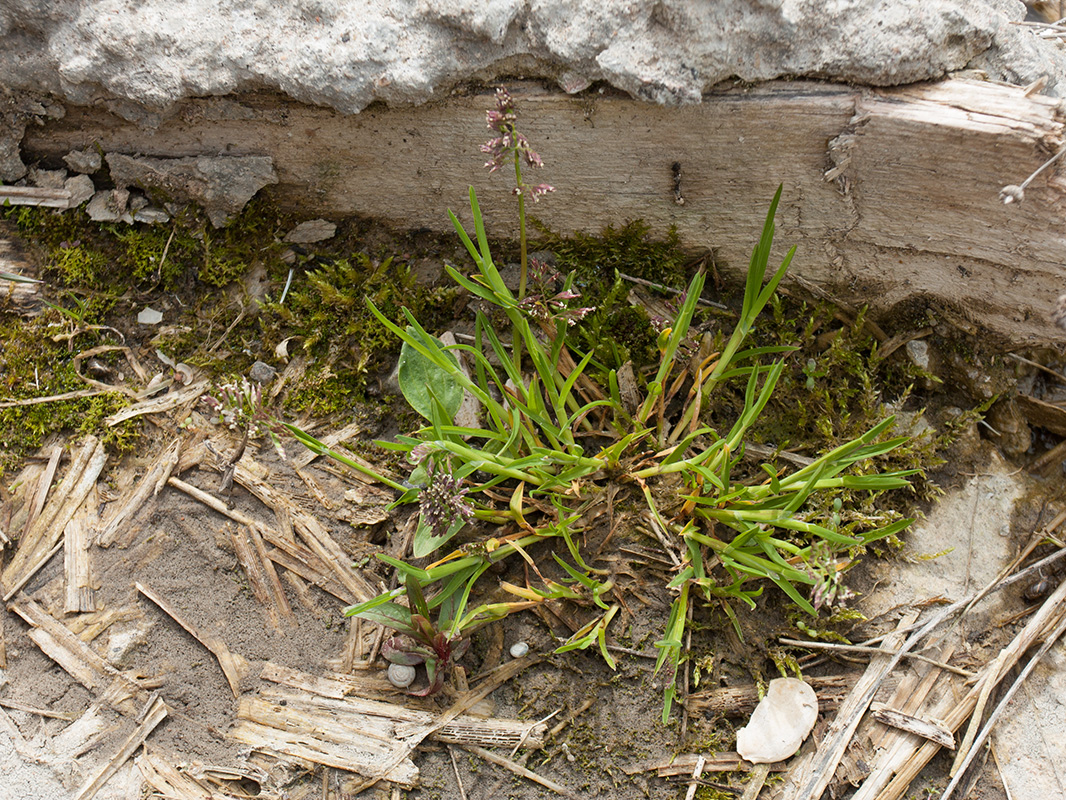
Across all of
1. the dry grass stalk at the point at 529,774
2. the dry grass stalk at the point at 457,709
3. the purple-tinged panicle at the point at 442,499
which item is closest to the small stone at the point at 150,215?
the purple-tinged panicle at the point at 442,499

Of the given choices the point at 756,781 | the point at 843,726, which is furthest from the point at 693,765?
the point at 843,726

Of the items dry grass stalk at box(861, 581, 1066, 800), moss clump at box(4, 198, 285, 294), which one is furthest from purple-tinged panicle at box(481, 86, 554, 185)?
dry grass stalk at box(861, 581, 1066, 800)

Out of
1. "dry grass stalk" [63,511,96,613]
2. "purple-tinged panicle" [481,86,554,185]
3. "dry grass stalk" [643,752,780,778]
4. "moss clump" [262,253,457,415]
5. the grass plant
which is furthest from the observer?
"moss clump" [262,253,457,415]

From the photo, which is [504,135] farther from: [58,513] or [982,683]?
[982,683]

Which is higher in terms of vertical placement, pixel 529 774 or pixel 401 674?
pixel 401 674

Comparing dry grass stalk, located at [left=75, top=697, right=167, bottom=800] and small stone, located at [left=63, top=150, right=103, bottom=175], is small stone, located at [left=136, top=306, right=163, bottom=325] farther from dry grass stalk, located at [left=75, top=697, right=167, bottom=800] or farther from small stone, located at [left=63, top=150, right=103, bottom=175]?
dry grass stalk, located at [left=75, top=697, right=167, bottom=800]
